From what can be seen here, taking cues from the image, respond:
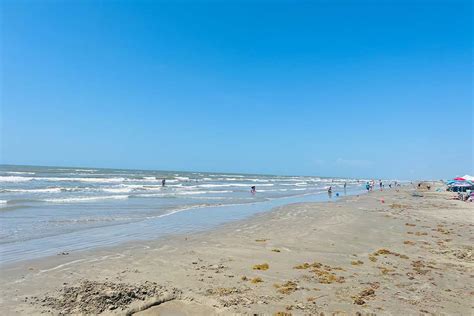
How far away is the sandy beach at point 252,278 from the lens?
5.88 m

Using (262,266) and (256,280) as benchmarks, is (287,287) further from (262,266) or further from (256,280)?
(262,266)

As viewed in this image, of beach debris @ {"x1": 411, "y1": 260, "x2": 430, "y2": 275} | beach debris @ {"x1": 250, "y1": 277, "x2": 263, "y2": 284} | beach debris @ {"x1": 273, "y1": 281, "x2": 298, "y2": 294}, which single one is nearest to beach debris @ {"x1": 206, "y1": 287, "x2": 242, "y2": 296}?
beach debris @ {"x1": 250, "y1": 277, "x2": 263, "y2": 284}

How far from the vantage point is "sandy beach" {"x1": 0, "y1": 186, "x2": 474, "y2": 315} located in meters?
5.88

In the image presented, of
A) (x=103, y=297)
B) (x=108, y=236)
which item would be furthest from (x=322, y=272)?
(x=108, y=236)

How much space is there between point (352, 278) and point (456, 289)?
6.68 feet

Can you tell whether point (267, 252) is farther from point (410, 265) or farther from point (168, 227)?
point (168, 227)

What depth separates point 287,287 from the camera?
270 inches

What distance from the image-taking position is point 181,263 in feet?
28.5

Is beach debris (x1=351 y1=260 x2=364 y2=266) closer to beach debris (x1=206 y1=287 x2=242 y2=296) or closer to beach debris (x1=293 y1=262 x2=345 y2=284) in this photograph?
beach debris (x1=293 y1=262 x2=345 y2=284)

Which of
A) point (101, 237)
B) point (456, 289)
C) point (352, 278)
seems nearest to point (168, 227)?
point (101, 237)

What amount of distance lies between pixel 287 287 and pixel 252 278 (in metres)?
0.90

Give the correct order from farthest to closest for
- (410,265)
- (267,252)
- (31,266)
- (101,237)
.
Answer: (101,237) → (267,252) → (410,265) → (31,266)

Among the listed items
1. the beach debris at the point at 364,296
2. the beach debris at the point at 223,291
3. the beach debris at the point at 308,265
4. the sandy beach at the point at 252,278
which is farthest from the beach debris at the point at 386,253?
the beach debris at the point at 223,291

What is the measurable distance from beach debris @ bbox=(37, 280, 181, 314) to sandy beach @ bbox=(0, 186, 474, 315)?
0.02 meters
